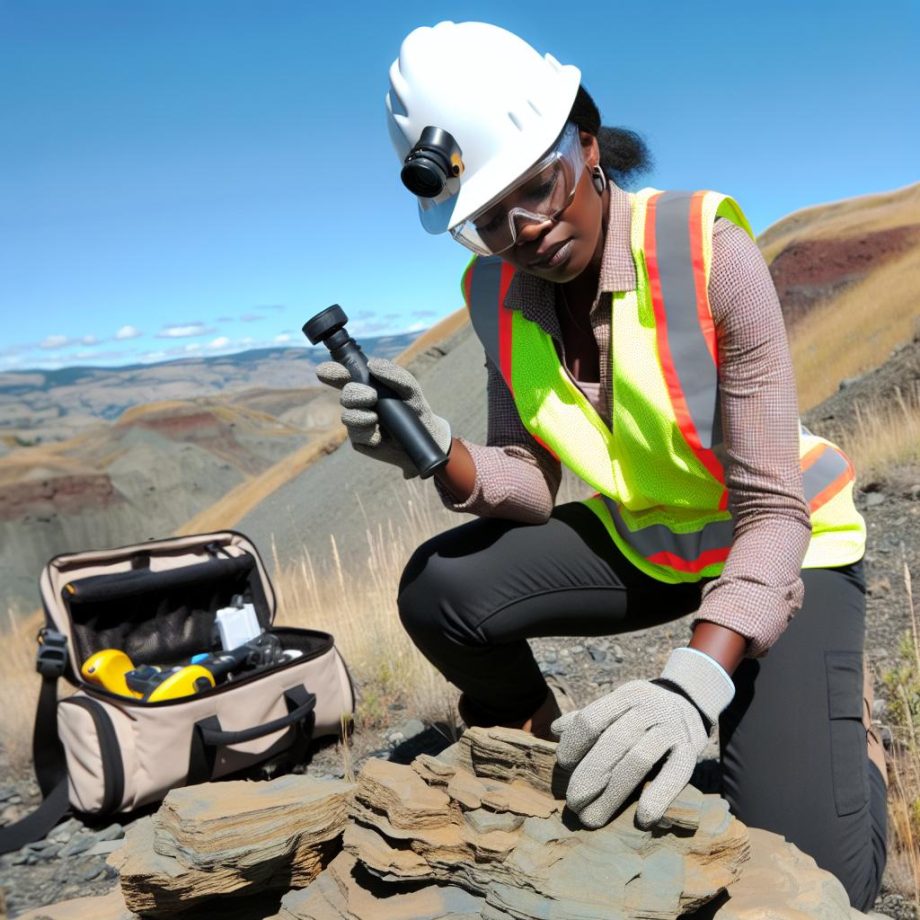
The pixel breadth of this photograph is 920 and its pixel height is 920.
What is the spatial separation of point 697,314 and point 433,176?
0.67 metres

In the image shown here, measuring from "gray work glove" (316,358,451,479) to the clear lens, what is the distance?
0.40 m

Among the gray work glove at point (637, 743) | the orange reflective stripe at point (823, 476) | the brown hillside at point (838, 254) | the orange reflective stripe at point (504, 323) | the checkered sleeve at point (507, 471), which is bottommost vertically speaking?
the gray work glove at point (637, 743)

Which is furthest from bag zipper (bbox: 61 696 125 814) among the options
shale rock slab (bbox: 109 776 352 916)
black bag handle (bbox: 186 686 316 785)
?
shale rock slab (bbox: 109 776 352 916)

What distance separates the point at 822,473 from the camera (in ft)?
7.20

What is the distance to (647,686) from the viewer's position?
167 centimetres

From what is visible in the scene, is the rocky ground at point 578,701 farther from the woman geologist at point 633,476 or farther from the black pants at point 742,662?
the woman geologist at point 633,476

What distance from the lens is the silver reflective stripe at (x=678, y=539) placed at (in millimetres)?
2242

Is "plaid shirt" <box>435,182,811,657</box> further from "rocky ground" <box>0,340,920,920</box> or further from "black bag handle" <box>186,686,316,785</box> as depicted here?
"black bag handle" <box>186,686,316,785</box>

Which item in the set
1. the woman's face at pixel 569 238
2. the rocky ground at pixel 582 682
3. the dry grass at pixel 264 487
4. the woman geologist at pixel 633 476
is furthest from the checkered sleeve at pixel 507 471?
the dry grass at pixel 264 487

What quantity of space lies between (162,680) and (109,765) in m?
0.41

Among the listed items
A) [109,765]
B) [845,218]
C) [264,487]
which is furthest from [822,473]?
[845,218]

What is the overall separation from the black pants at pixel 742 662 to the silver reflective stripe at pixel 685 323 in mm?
457

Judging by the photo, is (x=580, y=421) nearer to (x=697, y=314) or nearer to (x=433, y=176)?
(x=697, y=314)

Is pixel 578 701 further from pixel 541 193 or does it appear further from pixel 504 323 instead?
pixel 541 193
